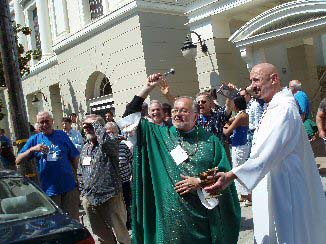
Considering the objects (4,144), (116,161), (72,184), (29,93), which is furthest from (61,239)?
(29,93)

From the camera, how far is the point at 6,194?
4.32m

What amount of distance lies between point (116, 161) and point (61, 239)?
1652 mm

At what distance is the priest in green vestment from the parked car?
1.88ft

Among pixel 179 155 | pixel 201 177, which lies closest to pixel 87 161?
pixel 179 155

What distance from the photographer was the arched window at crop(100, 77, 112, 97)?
619 inches

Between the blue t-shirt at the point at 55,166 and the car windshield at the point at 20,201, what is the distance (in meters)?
1.07

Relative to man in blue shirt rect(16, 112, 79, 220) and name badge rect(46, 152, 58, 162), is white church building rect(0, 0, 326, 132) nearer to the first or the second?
man in blue shirt rect(16, 112, 79, 220)

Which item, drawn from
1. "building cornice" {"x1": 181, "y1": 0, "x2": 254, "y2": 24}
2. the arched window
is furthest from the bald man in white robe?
the arched window

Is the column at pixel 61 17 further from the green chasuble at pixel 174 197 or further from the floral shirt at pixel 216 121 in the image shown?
the green chasuble at pixel 174 197

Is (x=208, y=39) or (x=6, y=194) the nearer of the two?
(x=6, y=194)

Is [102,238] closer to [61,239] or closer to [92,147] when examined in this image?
[92,147]

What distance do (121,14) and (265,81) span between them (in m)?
10.8

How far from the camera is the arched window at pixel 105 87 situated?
15719mm

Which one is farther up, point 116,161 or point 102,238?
point 116,161
